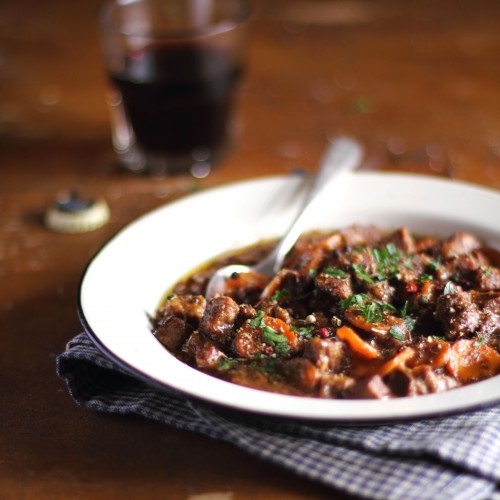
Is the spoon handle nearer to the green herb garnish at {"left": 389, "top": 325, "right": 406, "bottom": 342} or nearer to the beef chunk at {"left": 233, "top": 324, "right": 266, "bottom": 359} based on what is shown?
the beef chunk at {"left": 233, "top": 324, "right": 266, "bottom": 359}

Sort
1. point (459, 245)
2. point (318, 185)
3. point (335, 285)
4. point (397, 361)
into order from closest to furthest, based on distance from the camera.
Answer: point (397, 361), point (335, 285), point (459, 245), point (318, 185)

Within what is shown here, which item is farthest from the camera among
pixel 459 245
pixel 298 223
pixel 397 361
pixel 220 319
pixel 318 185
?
pixel 318 185

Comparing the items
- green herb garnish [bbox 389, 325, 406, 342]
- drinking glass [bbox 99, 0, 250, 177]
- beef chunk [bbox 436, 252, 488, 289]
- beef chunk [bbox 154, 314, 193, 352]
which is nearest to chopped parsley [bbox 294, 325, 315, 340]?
green herb garnish [bbox 389, 325, 406, 342]

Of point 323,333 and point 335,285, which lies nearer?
point 323,333

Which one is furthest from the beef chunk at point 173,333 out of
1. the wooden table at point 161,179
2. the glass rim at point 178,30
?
the glass rim at point 178,30

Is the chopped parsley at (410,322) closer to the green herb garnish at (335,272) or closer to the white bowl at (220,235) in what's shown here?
the green herb garnish at (335,272)

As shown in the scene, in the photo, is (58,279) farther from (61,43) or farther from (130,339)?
(61,43)

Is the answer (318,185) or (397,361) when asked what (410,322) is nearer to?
(397,361)

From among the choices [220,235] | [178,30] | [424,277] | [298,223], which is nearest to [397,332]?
[424,277]
